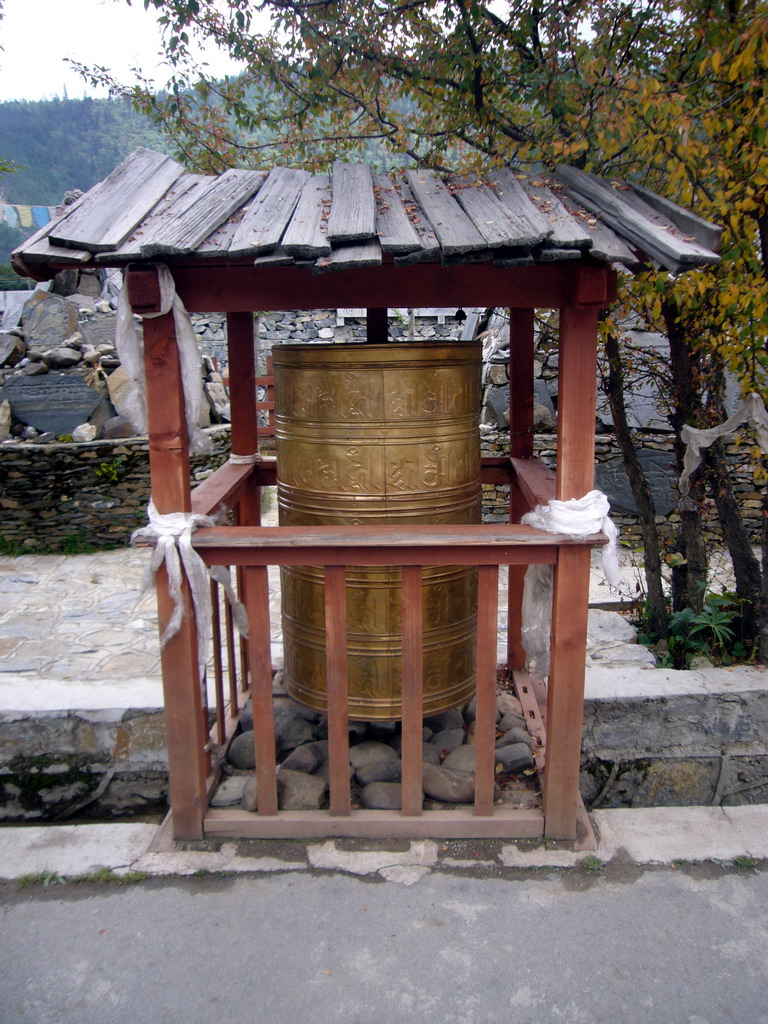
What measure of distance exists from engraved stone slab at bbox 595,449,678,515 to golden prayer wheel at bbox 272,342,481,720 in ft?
17.4

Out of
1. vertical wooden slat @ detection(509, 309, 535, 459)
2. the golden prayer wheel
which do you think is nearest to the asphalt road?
the golden prayer wheel

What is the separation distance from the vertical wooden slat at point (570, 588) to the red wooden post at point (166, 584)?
150 cm

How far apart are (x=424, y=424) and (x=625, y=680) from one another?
5.96 ft

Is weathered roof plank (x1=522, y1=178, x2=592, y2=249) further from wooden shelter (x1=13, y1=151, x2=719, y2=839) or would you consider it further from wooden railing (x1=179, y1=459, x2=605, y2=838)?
wooden railing (x1=179, y1=459, x2=605, y2=838)

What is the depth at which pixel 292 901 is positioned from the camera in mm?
2885

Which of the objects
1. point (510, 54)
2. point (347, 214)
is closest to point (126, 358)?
point (347, 214)

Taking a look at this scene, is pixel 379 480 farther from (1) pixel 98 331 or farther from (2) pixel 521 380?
(1) pixel 98 331

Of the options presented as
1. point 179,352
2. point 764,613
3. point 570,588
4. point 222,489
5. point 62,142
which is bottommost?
point 764,613

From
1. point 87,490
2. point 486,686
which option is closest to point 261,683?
point 486,686

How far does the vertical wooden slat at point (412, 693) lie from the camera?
3.08 m

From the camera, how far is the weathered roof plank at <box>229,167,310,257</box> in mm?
2512

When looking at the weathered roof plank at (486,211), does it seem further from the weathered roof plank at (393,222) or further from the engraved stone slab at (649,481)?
the engraved stone slab at (649,481)

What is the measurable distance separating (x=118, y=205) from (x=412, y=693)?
2292mm

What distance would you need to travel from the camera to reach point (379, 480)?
11.0 ft
